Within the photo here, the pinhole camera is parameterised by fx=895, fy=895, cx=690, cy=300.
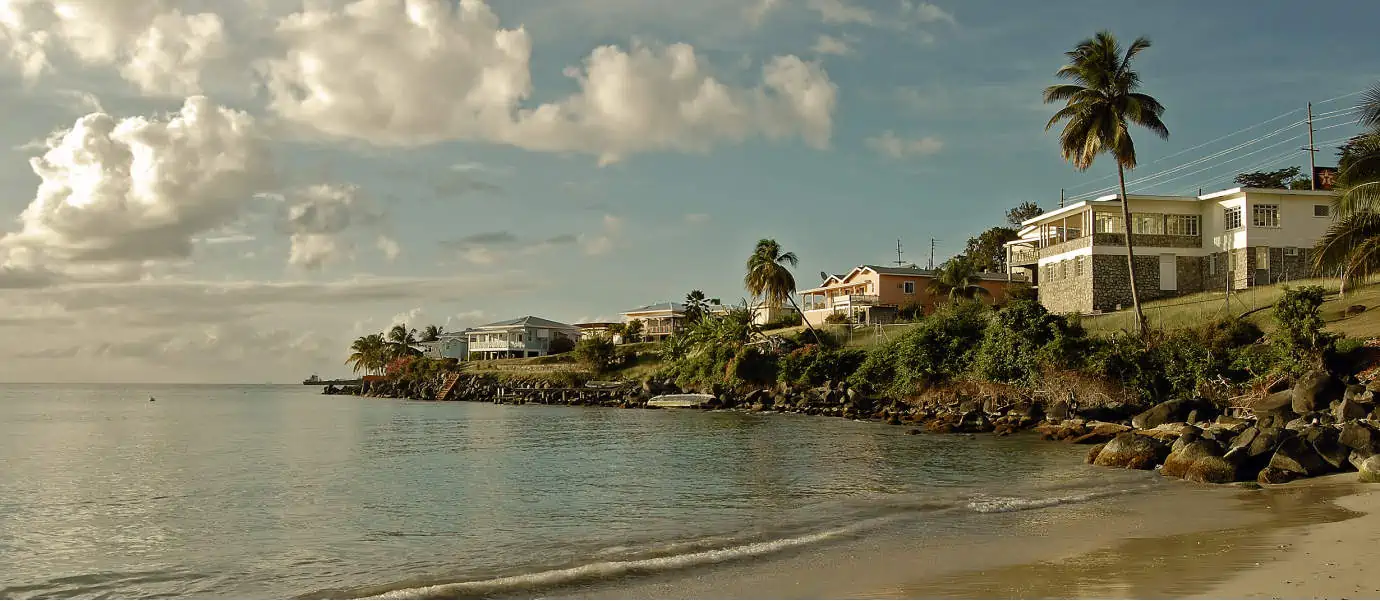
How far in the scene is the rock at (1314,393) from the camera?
2722cm

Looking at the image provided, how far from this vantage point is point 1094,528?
49.0 feet

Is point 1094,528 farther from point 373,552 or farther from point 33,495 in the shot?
point 33,495

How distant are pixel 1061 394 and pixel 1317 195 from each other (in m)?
24.6

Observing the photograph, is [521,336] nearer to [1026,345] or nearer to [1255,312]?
[1026,345]

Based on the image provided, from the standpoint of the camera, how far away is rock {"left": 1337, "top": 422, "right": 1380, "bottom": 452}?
19.9 metres

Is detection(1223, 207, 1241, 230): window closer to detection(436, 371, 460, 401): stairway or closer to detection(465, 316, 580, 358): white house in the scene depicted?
detection(436, 371, 460, 401): stairway

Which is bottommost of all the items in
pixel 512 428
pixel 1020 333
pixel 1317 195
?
pixel 512 428

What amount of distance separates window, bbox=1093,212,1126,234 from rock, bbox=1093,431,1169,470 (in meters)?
34.5

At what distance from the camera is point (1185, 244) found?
176 feet

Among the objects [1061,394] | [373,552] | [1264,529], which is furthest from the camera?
[1061,394]

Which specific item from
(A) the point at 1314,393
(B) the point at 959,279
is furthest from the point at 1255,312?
(B) the point at 959,279

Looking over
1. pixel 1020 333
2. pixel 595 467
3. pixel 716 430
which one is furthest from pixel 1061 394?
pixel 595 467

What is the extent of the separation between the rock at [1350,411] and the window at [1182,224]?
31701 millimetres

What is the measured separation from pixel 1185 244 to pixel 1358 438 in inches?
1453
